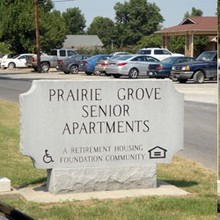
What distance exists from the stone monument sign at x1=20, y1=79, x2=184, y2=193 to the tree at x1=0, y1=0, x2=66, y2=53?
40cm

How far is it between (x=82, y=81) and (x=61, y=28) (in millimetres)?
782

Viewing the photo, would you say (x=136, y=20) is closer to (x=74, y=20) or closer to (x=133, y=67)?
(x=74, y=20)

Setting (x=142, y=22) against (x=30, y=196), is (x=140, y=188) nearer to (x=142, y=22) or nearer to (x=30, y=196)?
(x=30, y=196)

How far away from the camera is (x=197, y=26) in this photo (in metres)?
4.20

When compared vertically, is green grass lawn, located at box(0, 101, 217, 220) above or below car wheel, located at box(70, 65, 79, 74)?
below

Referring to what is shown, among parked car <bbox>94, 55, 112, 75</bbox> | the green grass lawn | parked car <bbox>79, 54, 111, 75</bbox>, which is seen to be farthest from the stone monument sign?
parked car <bbox>94, 55, 112, 75</bbox>

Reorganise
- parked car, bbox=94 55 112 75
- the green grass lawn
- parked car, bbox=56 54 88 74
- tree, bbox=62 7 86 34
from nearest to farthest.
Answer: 1. tree, bbox=62 7 86 34
2. the green grass lawn
3. parked car, bbox=56 54 88 74
4. parked car, bbox=94 55 112 75

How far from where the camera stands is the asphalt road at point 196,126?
937 centimetres

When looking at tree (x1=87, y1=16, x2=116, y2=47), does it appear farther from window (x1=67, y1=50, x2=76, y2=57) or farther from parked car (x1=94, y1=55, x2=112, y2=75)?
parked car (x1=94, y1=55, x2=112, y2=75)

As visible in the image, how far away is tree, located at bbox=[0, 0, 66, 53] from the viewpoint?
6.52m

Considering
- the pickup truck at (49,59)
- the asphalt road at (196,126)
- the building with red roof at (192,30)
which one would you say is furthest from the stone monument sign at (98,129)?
the building with red roof at (192,30)

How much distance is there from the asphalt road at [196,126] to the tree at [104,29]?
249 centimetres

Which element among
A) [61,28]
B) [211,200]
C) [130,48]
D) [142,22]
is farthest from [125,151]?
[142,22]

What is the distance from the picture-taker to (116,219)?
6105 millimetres
